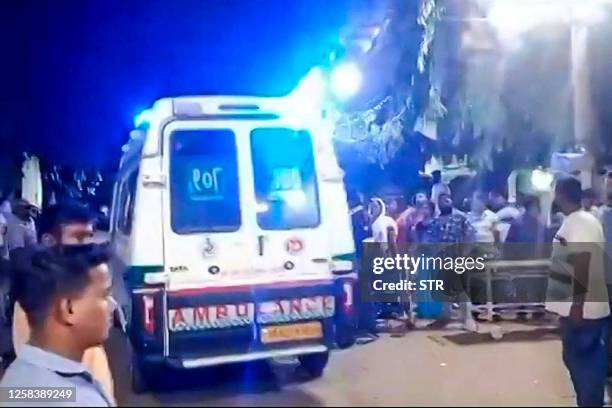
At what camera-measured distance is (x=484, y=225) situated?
2762 millimetres

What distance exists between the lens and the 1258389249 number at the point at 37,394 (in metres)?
2.52

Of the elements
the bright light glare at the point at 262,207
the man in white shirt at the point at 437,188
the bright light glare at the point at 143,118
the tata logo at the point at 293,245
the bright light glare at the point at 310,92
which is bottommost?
the tata logo at the point at 293,245

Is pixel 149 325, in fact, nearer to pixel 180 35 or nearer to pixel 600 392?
pixel 180 35

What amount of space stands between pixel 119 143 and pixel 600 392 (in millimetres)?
1705

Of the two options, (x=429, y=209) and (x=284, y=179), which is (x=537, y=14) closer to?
(x=429, y=209)

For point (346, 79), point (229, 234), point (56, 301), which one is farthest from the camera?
point (346, 79)

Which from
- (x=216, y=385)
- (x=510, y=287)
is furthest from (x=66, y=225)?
(x=510, y=287)

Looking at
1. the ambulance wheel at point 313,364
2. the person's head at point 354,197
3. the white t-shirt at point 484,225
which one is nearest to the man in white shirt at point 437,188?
the white t-shirt at point 484,225

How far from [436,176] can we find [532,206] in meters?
0.32

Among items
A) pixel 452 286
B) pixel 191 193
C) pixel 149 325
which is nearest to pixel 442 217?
pixel 452 286

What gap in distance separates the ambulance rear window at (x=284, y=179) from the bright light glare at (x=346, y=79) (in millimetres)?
183

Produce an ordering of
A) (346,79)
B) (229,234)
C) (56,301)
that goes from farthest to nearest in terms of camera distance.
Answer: (346,79)
(229,234)
(56,301)

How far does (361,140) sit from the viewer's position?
2.74m

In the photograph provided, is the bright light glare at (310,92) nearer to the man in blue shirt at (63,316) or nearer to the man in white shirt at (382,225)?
the man in white shirt at (382,225)
